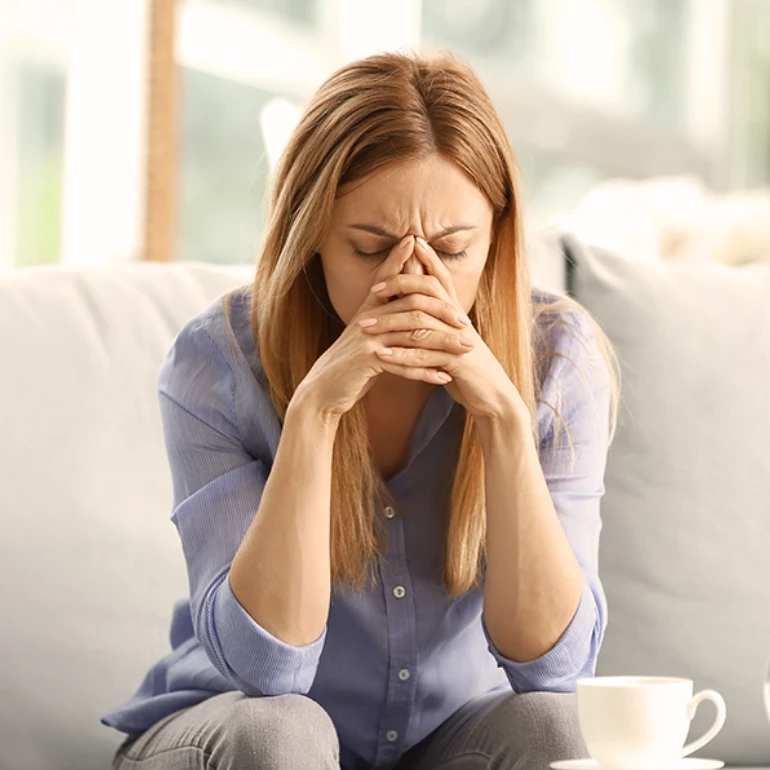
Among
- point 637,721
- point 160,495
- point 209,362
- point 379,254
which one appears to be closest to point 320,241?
point 379,254

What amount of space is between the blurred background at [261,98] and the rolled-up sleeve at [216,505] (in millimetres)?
197

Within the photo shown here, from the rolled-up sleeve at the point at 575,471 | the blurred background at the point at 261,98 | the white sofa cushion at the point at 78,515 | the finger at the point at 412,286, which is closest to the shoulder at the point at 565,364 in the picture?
the rolled-up sleeve at the point at 575,471

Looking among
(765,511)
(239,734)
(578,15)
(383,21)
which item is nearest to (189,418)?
(239,734)

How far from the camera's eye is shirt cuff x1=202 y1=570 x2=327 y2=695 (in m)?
1.19

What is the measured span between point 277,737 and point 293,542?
0.19 metres

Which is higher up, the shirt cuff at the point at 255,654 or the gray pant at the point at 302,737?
the shirt cuff at the point at 255,654

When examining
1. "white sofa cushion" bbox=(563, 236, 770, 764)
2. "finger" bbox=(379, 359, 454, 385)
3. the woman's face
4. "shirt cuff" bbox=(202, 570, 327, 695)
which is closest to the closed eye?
the woman's face

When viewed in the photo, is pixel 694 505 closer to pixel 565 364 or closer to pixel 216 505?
pixel 565 364

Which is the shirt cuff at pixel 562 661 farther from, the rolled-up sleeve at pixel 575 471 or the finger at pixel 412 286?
the finger at pixel 412 286

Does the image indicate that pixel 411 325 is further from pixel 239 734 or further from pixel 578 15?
pixel 578 15

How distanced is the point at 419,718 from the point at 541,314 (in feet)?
1.45

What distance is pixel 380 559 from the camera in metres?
1.35

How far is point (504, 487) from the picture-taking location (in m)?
1.26

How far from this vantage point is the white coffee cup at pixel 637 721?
3.10ft
